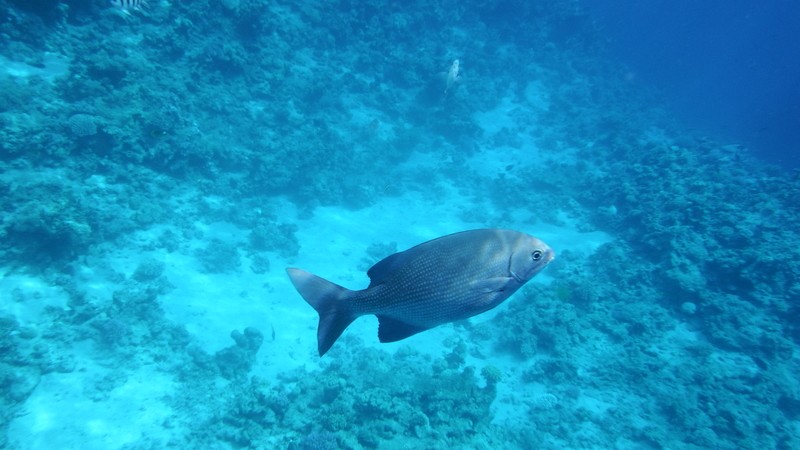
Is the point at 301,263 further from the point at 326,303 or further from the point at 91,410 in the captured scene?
the point at 326,303

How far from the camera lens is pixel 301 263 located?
12148mm

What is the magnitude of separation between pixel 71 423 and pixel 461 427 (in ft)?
24.8

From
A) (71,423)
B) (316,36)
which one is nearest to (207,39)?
(316,36)

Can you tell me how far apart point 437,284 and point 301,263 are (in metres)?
10.5

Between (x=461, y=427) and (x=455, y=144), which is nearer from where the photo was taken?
(x=461, y=427)

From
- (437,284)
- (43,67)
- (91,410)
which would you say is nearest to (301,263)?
(91,410)

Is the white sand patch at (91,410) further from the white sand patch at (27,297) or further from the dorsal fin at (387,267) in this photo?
the dorsal fin at (387,267)

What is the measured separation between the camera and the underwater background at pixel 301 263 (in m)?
7.64

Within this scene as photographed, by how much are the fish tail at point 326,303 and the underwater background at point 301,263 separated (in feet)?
17.0

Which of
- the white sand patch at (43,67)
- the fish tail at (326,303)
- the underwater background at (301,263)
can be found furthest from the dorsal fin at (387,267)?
the white sand patch at (43,67)

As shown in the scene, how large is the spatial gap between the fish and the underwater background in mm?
5240

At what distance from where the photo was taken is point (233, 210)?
1241 cm

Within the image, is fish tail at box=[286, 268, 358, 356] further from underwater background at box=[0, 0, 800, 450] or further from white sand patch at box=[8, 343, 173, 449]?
white sand patch at box=[8, 343, 173, 449]

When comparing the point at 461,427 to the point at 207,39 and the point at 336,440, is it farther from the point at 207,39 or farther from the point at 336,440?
the point at 207,39
